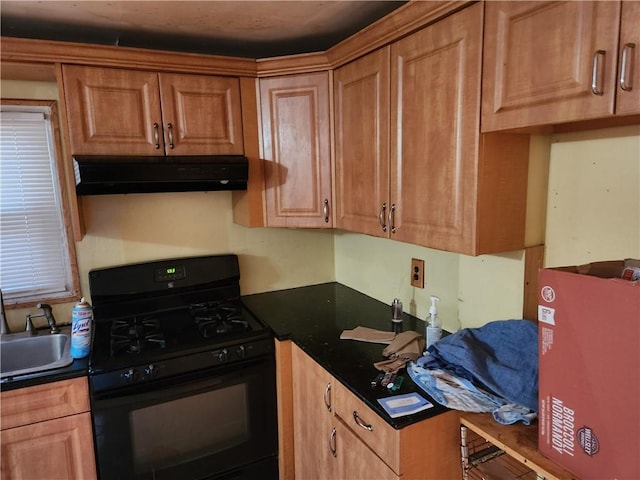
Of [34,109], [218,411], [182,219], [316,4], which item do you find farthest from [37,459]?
[316,4]

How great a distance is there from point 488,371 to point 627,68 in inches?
33.1

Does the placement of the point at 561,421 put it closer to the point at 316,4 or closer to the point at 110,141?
the point at 316,4

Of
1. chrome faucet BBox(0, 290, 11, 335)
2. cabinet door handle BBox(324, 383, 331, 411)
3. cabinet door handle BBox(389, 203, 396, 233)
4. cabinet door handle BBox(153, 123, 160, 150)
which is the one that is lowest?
cabinet door handle BBox(324, 383, 331, 411)

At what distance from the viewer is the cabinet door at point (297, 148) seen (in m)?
1.94

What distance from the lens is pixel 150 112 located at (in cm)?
183

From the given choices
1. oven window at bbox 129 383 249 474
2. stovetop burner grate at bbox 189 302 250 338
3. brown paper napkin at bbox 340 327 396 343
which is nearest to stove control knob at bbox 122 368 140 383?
oven window at bbox 129 383 249 474

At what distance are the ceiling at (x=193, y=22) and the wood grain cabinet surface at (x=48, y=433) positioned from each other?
1.39 m

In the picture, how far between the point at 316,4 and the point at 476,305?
50.0 inches

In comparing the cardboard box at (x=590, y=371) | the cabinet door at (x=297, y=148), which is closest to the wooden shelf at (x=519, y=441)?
the cardboard box at (x=590, y=371)

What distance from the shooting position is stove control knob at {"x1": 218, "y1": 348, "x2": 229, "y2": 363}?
1795 mm

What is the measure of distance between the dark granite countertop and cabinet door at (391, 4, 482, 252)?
1.59 ft

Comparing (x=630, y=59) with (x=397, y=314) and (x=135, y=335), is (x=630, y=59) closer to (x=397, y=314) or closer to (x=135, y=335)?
(x=397, y=314)

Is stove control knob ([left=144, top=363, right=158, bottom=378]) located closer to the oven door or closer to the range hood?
the oven door

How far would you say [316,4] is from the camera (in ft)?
5.26
